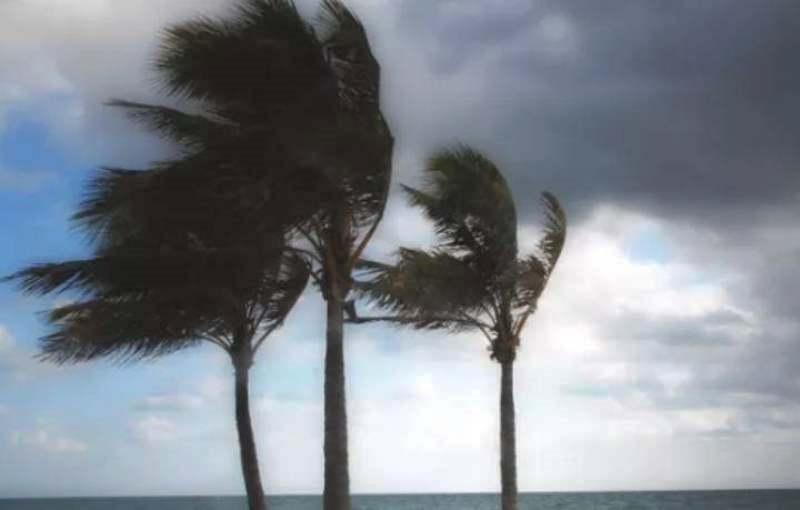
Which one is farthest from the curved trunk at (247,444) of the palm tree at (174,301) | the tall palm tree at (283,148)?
the tall palm tree at (283,148)

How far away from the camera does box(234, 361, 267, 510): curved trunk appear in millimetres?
20578

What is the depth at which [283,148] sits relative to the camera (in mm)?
17781

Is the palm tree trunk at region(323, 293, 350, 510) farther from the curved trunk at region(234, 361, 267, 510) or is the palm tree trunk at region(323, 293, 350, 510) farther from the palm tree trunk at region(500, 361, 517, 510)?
the palm tree trunk at region(500, 361, 517, 510)

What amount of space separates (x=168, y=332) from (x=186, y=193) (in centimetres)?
279

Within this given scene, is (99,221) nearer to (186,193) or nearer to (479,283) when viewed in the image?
(186,193)

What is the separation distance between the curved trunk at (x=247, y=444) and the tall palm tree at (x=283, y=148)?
126 inches

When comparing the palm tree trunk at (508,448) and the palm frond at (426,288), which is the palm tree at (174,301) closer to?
the palm frond at (426,288)

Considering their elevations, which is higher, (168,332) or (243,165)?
(243,165)

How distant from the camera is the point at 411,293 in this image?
2050 cm

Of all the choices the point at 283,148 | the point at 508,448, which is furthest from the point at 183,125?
the point at 508,448

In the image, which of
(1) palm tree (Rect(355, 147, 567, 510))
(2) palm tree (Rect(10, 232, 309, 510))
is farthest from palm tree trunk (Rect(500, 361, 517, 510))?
(2) palm tree (Rect(10, 232, 309, 510))

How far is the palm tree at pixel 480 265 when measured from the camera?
22.1 m

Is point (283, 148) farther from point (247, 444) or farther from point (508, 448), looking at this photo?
point (508, 448)

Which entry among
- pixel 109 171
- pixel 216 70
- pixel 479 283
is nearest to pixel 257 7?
pixel 216 70
